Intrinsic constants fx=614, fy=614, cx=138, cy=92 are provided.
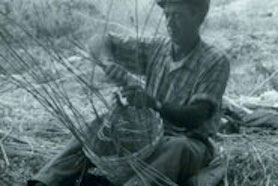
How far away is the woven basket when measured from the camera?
2.33m

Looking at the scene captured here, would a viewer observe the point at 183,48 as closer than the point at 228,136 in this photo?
Yes

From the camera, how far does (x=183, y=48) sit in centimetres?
257

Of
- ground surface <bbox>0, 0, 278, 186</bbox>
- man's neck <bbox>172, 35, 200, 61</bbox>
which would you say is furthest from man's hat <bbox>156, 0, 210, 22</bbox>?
ground surface <bbox>0, 0, 278, 186</bbox>

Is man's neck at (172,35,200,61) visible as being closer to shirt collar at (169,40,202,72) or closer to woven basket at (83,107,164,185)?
shirt collar at (169,40,202,72)

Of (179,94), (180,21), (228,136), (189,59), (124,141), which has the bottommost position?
(228,136)

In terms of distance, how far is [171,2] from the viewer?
2453 mm

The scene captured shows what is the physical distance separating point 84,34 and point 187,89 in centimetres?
273

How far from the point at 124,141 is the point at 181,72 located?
14.8 inches

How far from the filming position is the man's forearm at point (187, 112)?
7.92 ft

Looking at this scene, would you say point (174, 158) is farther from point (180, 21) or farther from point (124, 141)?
point (180, 21)

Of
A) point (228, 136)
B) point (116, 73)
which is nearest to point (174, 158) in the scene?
point (116, 73)

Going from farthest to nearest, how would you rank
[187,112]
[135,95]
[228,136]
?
[228,136]
[187,112]
[135,95]

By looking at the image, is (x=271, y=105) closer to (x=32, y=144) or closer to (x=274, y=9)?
(x=32, y=144)

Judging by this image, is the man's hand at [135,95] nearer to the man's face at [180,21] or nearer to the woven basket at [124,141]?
the woven basket at [124,141]
